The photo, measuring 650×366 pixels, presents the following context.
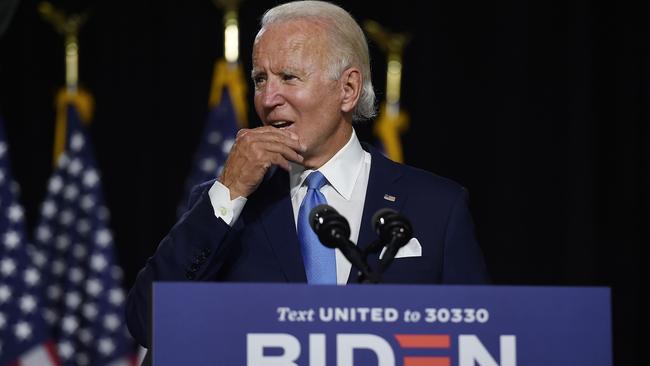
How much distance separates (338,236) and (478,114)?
3699 mm

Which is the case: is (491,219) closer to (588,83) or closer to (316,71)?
(588,83)

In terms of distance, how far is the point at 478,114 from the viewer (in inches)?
214

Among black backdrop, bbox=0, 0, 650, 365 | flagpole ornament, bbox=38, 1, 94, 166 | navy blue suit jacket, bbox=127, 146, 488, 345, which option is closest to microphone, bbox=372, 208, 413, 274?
navy blue suit jacket, bbox=127, 146, 488, 345

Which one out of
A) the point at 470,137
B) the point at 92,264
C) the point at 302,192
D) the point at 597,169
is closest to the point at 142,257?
the point at 92,264

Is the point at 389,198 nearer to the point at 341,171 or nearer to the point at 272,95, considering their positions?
the point at 341,171

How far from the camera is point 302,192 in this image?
2.51 metres

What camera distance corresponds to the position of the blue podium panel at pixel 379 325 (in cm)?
167

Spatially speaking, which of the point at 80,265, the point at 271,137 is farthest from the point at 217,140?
the point at 271,137

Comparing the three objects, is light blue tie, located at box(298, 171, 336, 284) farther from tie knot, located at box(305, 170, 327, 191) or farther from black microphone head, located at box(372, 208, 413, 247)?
black microphone head, located at box(372, 208, 413, 247)

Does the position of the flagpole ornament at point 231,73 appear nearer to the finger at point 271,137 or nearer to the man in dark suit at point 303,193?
the man in dark suit at point 303,193

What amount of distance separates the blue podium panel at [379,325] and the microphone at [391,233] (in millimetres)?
159

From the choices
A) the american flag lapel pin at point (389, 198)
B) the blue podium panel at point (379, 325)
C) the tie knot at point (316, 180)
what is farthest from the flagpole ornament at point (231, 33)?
the blue podium panel at point (379, 325)

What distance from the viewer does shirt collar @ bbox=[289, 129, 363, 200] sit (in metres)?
2.49

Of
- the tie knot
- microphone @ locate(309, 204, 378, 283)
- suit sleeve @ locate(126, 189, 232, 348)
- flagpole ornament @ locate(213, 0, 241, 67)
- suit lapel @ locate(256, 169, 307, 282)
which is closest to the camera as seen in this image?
microphone @ locate(309, 204, 378, 283)
